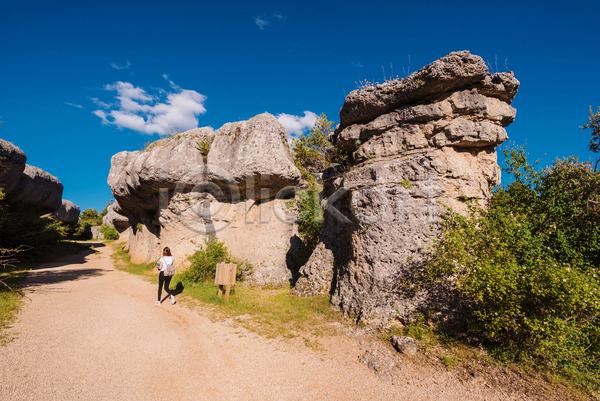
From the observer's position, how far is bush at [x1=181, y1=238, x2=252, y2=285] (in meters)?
11.5

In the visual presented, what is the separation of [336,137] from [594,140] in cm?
961

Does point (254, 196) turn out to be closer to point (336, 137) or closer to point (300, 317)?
point (336, 137)

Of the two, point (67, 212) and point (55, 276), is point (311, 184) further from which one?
point (67, 212)

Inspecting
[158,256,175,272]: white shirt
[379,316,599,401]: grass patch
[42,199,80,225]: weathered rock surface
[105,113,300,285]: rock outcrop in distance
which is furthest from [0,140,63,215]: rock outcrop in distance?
[379,316,599,401]: grass patch

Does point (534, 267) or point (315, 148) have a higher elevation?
point (315, 148)

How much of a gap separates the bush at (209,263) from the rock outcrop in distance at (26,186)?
426 inches

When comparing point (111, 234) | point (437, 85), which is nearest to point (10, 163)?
point (437, 85)

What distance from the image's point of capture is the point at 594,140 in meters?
9.84

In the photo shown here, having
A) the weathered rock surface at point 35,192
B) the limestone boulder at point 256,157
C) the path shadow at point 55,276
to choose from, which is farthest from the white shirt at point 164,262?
the weathered rock surface at point 35,192

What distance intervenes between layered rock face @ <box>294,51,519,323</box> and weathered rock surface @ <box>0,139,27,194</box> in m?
16.7

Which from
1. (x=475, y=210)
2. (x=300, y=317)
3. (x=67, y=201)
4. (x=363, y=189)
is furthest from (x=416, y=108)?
(x=67, y=201)

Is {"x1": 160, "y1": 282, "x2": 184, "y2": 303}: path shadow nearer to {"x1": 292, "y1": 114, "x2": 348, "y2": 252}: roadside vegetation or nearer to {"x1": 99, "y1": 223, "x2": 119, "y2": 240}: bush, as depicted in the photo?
{"x1": 292, "y1": 114, "x2": 348, "y2": 252}: roadside vegetation

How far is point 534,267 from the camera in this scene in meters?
5.18

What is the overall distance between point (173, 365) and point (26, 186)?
2189cm
